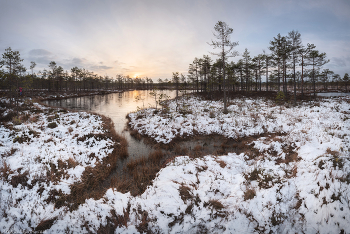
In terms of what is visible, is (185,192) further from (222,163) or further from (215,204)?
(222,163)

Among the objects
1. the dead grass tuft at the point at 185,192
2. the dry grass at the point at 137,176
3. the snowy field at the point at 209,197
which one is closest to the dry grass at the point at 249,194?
the snowy field at the point at 209,197

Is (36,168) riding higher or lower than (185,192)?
higher

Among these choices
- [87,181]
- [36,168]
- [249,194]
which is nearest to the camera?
[249,194]

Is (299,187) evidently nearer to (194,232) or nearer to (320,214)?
(320,214)

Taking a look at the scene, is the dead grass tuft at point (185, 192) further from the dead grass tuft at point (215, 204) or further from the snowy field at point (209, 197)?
the dead grass tuft at point (215, 204)

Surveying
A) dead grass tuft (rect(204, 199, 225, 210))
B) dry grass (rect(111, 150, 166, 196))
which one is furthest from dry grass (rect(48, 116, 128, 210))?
dead grass tuft (rect(204, 199, 225, 210))

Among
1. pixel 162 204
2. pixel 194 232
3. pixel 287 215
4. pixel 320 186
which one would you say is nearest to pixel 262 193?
pixel 287 215

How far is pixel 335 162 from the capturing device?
446 cm

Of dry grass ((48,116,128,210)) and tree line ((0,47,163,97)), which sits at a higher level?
tree line ((0,47,163,97))

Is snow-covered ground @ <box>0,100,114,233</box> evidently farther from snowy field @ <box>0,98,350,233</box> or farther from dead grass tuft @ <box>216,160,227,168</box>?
dead grass tuft @ <box>216,160,227,168</box>

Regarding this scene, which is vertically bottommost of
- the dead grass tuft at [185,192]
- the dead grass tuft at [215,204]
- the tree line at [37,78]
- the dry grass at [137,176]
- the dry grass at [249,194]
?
the dry grass at [137,176]

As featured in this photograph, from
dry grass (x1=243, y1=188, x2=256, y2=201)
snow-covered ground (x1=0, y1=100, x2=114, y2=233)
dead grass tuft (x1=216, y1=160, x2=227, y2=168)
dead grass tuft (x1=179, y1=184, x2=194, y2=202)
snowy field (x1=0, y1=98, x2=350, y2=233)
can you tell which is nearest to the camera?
snowy field (x1=0, y1=98, x2=350, y2=233)

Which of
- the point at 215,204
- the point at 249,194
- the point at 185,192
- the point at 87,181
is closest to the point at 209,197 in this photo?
the point at 215,204

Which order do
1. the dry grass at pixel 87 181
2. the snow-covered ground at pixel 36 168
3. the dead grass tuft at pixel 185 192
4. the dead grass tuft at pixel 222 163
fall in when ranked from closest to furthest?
the snow-covered ground at pixel 36 168 < the dead grass tuft at pixel 185 192 < the dry grass at pixel 87 181 < the dead grass tuft at pixel 222 163
